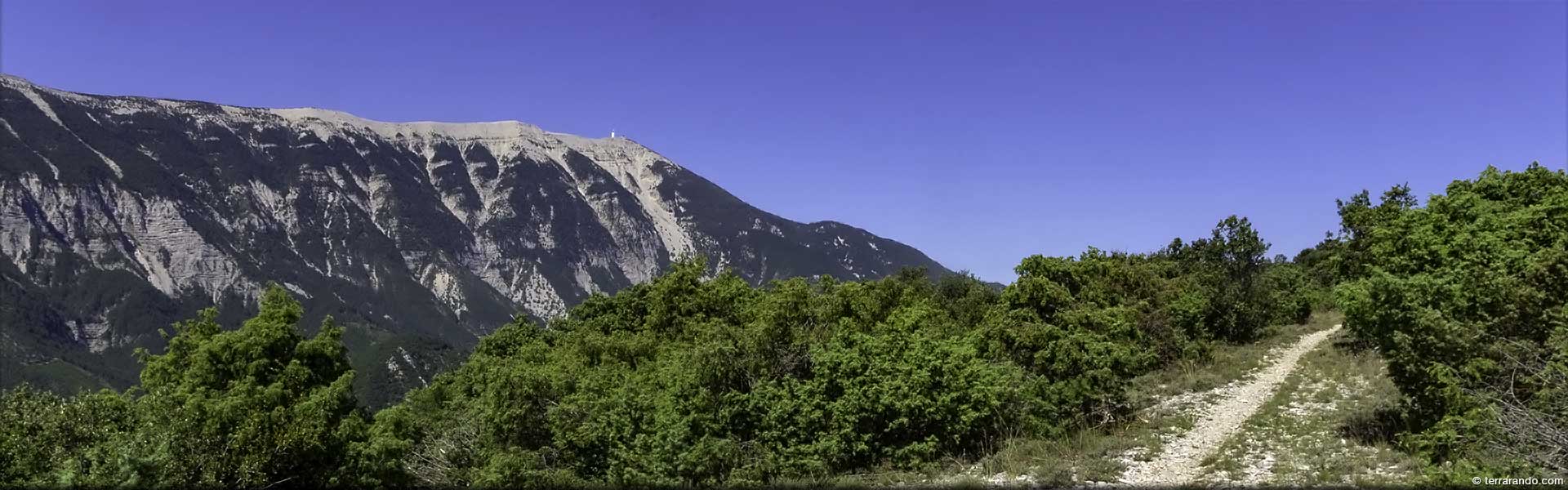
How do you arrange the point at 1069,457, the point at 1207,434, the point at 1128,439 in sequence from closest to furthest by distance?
the point at 1069,457, the point at 1128,439, the point at 1207,434

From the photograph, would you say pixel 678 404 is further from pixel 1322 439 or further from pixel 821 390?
pixel 1322 439

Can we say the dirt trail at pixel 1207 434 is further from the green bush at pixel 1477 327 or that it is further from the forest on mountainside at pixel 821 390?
the green bush at pixel 1477 327

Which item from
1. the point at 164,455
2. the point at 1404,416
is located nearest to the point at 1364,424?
the point at 1404,416

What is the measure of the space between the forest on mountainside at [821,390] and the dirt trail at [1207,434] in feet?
7.25

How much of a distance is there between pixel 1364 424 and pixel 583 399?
63.6 ft

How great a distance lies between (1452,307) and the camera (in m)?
15.3

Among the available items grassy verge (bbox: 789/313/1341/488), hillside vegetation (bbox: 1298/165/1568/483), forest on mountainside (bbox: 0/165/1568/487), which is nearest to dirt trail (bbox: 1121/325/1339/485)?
grassy verge (bbox: 789/313/1341/488)

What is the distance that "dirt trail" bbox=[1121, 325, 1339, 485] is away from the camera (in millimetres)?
16281

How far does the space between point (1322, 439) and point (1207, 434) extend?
2474 millimetres

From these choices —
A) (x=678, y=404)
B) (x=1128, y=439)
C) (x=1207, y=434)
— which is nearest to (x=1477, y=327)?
(x=1207, y=434)

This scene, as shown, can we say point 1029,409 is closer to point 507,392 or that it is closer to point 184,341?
point 507,392

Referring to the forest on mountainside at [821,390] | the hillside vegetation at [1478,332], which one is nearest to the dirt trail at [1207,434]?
the forest on mountainside at [821,390]

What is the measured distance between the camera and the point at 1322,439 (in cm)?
1808

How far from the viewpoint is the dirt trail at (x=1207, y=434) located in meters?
16.3
